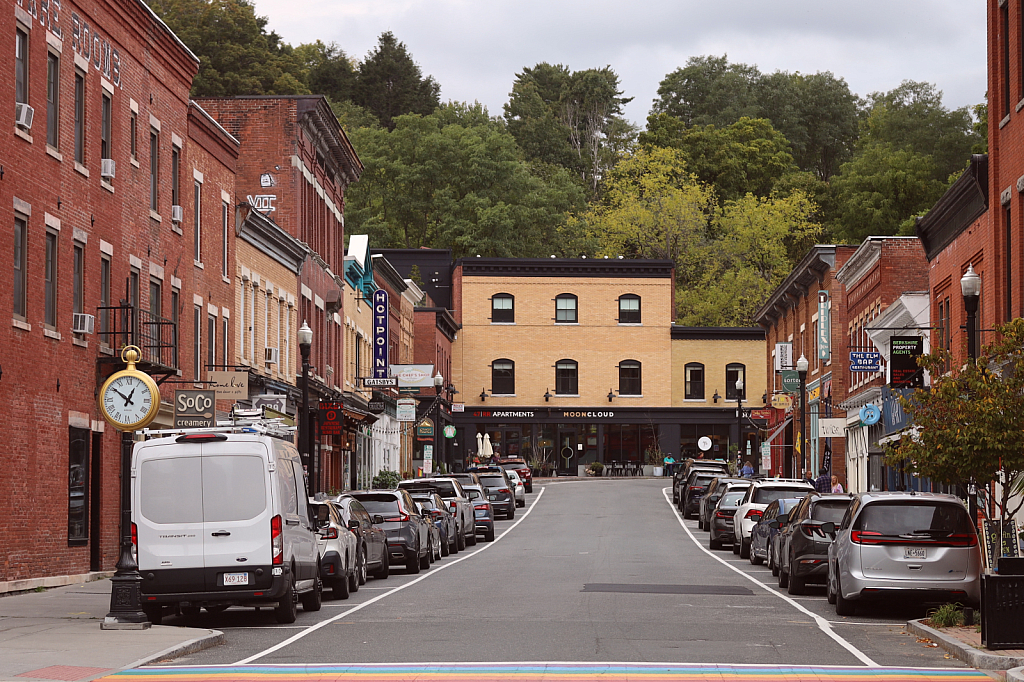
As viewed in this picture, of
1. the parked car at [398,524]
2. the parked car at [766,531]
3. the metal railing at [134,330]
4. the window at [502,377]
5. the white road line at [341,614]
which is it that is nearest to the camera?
the white road line at [341,614]

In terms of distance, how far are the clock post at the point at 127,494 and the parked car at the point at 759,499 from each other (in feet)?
53.9

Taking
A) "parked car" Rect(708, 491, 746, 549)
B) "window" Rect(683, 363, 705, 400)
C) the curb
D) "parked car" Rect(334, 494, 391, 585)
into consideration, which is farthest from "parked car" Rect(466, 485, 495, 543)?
"window" Rect(683, 363, 705, 400)

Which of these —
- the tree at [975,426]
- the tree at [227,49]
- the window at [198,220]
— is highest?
the tree at [227,49]

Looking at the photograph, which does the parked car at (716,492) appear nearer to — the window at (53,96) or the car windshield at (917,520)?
the car windshield at (917,520)

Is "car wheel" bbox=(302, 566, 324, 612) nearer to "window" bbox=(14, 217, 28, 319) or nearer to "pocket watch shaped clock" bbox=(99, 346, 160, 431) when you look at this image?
"pocket watch shaped clock" bbox=(99, 346, 160, 431)

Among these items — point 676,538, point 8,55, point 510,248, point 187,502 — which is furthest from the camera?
point 510,248

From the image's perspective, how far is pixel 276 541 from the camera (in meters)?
18.5

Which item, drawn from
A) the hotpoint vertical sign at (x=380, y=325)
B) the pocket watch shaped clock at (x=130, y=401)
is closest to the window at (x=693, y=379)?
the hotpoint vertical sign at (x=380, y=325)

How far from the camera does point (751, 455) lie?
88.6 m

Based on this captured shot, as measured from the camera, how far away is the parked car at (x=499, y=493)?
51406 mm

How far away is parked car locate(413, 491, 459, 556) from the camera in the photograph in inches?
1303

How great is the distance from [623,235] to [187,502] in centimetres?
8083

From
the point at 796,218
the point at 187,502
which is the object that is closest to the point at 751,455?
the point at 796,218

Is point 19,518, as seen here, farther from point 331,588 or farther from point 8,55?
point 8,55
